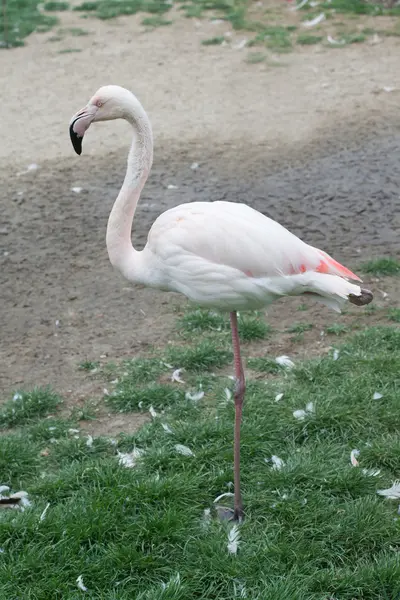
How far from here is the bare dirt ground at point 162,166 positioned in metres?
5.13

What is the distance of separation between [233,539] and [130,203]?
57.7 inches

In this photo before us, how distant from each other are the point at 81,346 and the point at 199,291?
1.72 metres

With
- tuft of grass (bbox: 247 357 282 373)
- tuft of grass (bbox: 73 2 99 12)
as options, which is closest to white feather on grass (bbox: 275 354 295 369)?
tuft of grass (bbox: 247 357 282 373)

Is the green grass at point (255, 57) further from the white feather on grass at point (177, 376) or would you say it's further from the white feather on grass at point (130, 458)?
the white feather on grass at point (130, 458)

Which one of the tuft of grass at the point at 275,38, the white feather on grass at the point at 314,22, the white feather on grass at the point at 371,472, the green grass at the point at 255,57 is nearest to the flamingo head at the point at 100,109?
the white feather on grass at the point at 371,472

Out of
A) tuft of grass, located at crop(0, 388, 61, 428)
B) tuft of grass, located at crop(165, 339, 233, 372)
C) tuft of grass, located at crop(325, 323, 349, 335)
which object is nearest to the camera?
tuft of grass, located at crop(0, 388, 61, 428)

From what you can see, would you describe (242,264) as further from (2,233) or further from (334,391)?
(2,233)

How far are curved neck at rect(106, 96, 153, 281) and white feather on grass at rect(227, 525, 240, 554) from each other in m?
1.11

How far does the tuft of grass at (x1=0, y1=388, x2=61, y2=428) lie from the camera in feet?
13.8

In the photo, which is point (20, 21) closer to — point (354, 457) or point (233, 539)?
point (354, 457)

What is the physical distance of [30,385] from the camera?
14.9 ft

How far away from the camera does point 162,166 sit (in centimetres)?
722

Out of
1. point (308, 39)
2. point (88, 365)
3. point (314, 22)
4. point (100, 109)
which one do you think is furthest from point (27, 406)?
point (314, 22)

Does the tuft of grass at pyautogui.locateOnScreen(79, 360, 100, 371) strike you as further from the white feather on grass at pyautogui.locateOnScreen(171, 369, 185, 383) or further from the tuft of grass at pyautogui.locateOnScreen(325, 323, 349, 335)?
the tuft of grass at pyautogui.locateOnScreen(325, 323, 349, 335)
